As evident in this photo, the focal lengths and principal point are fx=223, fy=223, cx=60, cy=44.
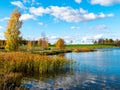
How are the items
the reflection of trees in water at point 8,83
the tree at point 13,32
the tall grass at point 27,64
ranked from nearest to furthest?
the reflection of trees in water at point 8,83 < the tall grass at point 27,64 < the tree at point 13,32

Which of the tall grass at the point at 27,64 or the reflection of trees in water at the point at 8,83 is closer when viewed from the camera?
the reflection of trees in water at the point at 8,83

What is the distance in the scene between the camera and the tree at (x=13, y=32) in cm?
4303

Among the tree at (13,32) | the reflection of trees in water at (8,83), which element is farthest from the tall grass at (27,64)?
the tree at (13,32)

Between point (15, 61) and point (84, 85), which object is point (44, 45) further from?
point (84, 85)

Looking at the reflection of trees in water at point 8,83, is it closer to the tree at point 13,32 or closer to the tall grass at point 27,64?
the tall grass at point 27,64

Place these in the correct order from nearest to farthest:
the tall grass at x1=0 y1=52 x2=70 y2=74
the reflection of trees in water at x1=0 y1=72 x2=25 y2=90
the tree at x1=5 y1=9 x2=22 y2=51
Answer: the reflection of trees in water at x1=0 y1=72 x2=25 y2=90
the tall grass at x1=0 y1=52 x2=70 y2=74
the tree at x1=5 y1=9 x2=22 y2=51

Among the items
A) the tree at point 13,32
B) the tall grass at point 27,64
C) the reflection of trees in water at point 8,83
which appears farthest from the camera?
the tree at point 13,32

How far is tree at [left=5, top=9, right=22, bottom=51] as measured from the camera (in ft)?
141

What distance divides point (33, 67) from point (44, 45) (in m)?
73.8

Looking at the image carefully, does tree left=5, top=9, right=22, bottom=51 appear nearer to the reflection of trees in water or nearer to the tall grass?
the tall grass

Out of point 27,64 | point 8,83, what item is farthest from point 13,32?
point 8,83

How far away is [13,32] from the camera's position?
144 feet

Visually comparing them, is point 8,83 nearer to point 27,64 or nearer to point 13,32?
point 27,64

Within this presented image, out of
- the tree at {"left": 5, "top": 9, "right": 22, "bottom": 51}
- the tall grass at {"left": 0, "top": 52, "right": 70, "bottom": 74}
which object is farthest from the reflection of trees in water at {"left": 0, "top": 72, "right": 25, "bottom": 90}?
the tree at {"left": 5, "top": 9, "right": 22, "bottom": 51}
